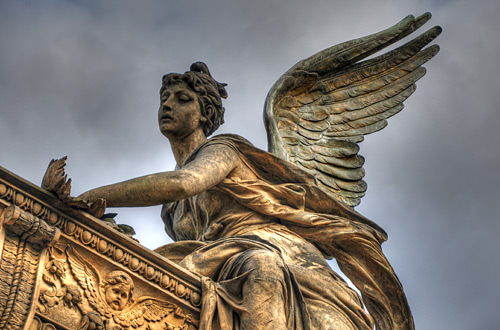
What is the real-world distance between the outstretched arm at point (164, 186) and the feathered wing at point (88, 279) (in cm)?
74

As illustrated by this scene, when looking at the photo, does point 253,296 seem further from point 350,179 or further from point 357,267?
point 350,179

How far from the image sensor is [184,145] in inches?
394

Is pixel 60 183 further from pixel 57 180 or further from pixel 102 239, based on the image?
pixel 102 239

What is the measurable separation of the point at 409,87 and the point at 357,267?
3.85m

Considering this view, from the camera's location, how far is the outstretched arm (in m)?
8.08

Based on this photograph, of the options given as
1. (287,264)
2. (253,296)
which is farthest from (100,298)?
(287,264)

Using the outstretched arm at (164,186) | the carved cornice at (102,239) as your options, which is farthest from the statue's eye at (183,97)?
the carved cornice at (102,239)

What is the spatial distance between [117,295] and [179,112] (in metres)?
2.90

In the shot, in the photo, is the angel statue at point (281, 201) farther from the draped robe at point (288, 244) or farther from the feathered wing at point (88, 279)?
the feathered wing at point (88, 279)

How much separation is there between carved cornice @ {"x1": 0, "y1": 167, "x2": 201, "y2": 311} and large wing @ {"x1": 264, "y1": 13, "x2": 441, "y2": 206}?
3641mm

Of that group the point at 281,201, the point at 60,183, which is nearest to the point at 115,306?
the point at 60,183

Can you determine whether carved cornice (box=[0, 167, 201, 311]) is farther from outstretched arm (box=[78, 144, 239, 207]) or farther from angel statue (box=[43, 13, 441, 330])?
outstretched arm (box=[78, 144, 239, 207])

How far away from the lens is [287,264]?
27.2 ft

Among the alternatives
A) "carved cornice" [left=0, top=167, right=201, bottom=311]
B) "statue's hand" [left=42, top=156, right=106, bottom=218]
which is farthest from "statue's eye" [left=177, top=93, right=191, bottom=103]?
"statue's hand" [left=42, top=156, right=106, bottom=218]
